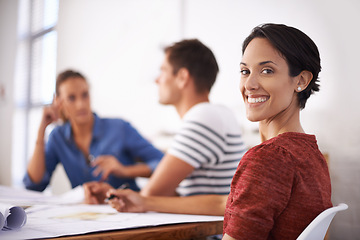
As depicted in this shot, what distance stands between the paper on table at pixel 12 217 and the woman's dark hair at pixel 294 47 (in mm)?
624

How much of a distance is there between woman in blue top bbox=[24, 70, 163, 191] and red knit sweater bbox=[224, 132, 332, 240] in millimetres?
1190

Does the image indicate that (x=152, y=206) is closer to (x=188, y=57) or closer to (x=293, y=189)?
(x=293, y=189)

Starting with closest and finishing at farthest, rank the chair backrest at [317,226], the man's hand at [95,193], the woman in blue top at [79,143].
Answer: the chair backrest at [317,226]
the man's hand at [95,193]
the woman in blue top at [79,143]

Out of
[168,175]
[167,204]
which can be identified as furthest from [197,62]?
[167,204]

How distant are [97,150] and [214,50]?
0.96 metres

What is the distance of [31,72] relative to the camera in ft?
16.3

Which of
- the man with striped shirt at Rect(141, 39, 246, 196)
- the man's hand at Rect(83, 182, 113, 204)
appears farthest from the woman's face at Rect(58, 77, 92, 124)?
the man's hand at Rect(83, 182, 113, 204)

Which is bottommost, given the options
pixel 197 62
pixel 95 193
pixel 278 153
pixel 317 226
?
pixel 95 193

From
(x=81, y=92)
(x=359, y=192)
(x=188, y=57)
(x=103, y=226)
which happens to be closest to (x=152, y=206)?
(x=103, y=226)

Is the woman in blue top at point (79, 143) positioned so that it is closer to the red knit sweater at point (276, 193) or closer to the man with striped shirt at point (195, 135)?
the man with striped shirt at point (195, 135)

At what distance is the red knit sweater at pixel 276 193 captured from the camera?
595mm

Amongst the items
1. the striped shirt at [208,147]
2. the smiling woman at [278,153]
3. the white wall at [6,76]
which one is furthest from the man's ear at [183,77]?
the white wall at [6,76]

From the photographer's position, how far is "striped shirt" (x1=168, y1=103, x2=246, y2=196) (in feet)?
3.71

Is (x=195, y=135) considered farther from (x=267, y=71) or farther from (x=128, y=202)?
(x=267, y=71)
